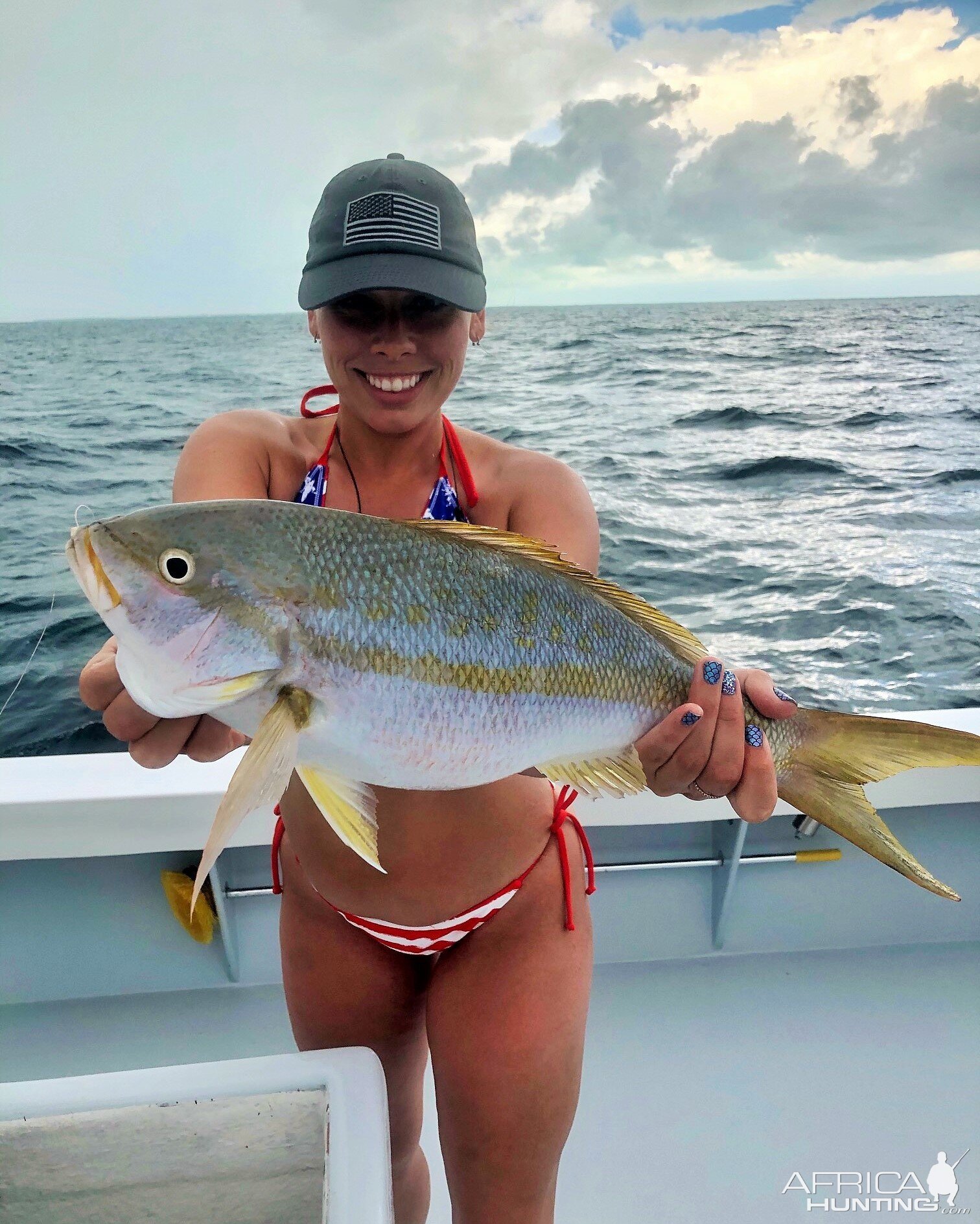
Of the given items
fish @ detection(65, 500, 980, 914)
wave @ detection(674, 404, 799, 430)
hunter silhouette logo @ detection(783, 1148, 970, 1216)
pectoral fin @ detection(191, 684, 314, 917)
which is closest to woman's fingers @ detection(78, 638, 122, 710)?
fish @ detection(65, 500, 980, 914)

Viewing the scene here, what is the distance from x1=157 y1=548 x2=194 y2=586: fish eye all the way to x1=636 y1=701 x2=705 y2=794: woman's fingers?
0.84 meters

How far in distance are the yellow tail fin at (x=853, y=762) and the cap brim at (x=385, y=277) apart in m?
1.05

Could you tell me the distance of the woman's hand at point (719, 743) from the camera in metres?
1.53

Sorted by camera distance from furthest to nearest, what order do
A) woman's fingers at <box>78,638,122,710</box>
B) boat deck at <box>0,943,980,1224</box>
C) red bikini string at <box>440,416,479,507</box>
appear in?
boat deck at <box>0,943,980,1224</box> < red bikini string at <box>440,416,479,507</box> < woman's fingers at <box>78,638,122,710</box>

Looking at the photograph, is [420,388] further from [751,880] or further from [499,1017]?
[751,880]

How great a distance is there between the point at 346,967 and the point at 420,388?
3.87 ft

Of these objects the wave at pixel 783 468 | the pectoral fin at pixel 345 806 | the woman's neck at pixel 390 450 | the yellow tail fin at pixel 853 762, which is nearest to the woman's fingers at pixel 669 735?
the yellow tail fin at pixel 853 762

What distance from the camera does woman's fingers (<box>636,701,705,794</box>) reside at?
4.96ft

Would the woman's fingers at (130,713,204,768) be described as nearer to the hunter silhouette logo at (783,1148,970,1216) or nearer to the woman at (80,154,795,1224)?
the woman at (80,154,795,1224)

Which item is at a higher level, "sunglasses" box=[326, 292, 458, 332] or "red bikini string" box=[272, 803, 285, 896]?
"sunglasses" box=[326, 292, 458, 332]

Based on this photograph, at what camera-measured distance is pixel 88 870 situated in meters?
2.74

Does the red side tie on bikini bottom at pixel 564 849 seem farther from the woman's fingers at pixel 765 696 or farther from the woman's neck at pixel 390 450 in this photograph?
the woman's neck at pixel 390 450

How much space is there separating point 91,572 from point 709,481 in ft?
35.7

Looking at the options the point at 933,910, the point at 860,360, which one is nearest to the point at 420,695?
→ the point at 933,910
